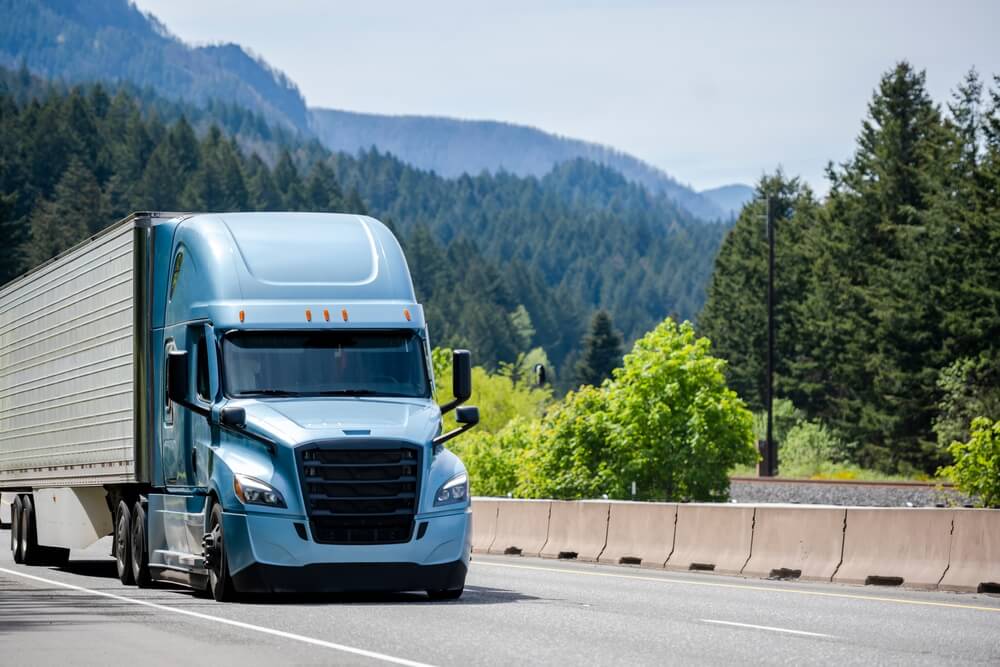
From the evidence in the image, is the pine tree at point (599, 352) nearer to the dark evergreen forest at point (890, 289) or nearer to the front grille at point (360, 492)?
the dark evergreen forest at point (890, 289)

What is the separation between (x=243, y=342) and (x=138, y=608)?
274 centimetres

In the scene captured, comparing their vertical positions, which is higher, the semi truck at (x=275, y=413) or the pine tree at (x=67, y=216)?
the pine tree at (x=67, y=216)

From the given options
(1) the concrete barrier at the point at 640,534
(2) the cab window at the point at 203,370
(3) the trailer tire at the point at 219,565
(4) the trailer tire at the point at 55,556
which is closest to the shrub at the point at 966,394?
(1) the concrete barrier at the point at 640,534

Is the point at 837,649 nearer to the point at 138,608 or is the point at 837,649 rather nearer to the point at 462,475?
the point at 462,475

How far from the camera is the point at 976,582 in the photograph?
1834 cm

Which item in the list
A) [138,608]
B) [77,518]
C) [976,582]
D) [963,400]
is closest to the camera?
[138,608]

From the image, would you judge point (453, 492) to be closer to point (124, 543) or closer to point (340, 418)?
point (340, 418)

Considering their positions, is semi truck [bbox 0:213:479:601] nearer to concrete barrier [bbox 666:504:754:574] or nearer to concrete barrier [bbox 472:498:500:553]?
concrete barrier [bbox 666:504:754:574]

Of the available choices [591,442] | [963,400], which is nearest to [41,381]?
[591,442]

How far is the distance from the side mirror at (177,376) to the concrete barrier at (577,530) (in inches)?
433

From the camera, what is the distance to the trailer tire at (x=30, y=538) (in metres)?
24.0

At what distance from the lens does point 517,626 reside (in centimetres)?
1396

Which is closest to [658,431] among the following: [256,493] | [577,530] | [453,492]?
[577,530]

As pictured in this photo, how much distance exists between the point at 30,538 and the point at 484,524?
8.97m
